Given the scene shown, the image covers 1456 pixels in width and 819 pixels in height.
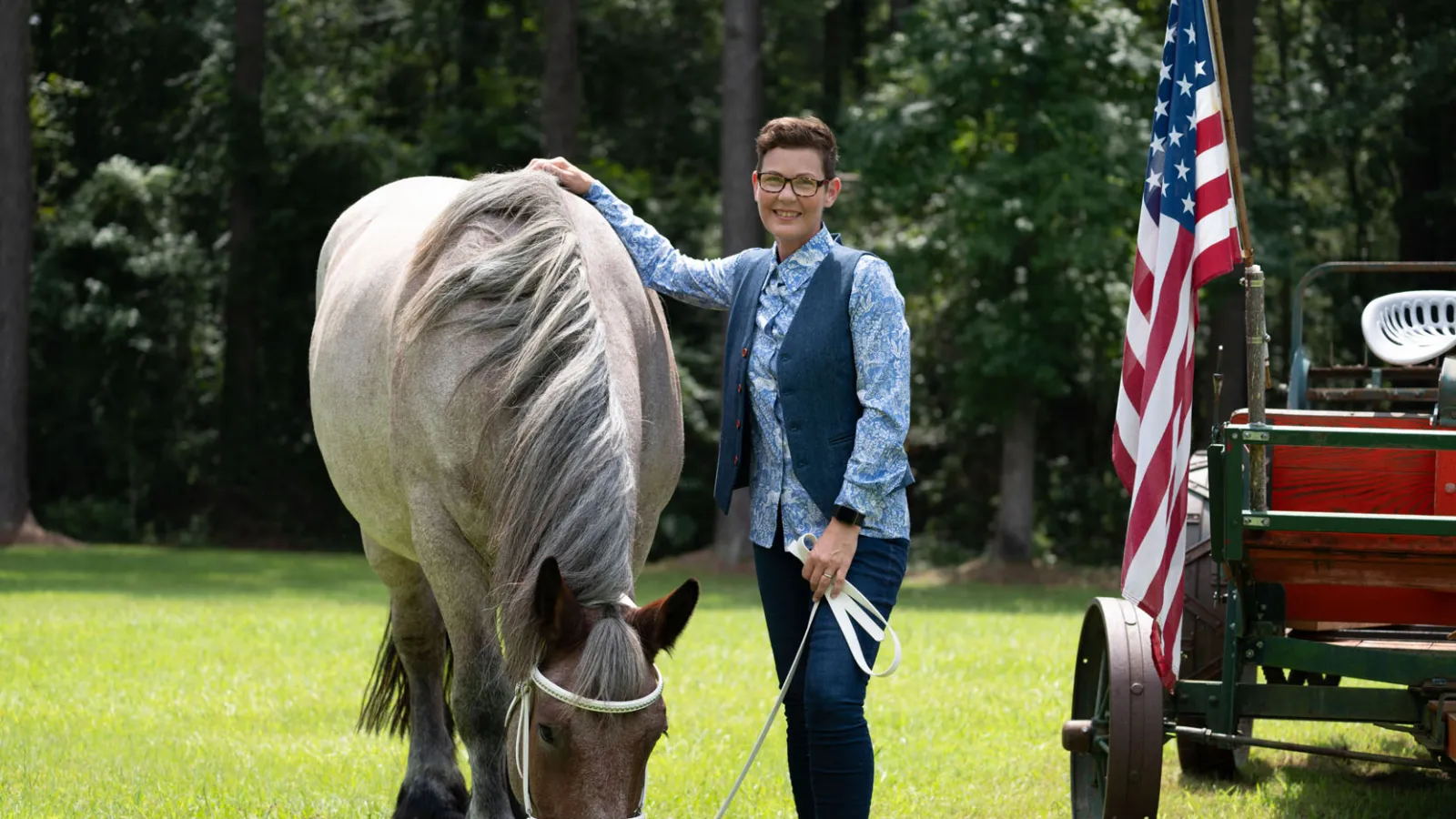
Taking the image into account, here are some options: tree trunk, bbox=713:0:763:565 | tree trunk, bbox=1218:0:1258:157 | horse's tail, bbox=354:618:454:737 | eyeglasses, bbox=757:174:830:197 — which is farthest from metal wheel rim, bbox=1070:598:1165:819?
tree trunk, bbox=1218:0:1258:157

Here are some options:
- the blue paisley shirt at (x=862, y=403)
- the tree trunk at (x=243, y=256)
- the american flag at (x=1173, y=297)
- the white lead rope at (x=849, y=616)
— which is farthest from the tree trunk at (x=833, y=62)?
the white lead rope at (x=849, y=616)

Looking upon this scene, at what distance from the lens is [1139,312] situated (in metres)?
5.14

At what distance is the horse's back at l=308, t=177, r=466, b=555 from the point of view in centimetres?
556

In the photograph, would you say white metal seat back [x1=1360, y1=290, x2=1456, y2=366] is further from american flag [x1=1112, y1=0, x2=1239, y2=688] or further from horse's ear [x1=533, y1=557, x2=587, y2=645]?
horse's ear [x1=533, y1=557, x2=587, y2=645]

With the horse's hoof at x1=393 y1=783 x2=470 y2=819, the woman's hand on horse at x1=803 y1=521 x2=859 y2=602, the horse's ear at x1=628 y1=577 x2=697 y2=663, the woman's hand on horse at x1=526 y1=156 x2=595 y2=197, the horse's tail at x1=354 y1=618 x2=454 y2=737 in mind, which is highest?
the woman's hand on horse at x1=526 y1=156 x2=595 y2=197

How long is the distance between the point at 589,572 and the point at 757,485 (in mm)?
769

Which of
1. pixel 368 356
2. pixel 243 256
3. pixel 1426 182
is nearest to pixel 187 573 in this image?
pixel 243 256

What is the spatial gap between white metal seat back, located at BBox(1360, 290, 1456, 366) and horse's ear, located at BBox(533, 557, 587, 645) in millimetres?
4138

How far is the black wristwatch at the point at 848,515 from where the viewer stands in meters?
4.18

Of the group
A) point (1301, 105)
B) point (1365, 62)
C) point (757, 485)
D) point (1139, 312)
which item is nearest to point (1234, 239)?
point (1139, 312)

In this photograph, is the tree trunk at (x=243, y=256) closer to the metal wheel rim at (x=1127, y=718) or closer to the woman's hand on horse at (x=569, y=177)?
the woman's hand on horse at (x=569, y=177)

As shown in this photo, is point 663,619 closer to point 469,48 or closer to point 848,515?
point 848,515

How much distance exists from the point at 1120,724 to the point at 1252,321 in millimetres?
1276

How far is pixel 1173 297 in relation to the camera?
5.00 meters
